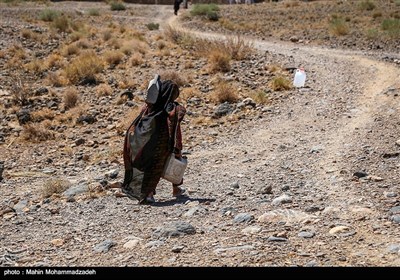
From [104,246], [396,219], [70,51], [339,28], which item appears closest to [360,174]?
[396,219]

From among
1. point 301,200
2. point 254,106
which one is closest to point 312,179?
point 301,200

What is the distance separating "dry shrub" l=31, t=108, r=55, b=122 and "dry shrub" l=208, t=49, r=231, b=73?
411 cm

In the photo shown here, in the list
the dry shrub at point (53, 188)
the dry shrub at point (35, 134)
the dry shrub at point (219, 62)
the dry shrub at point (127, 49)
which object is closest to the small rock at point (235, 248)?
the dry shrub at point (53, 188)

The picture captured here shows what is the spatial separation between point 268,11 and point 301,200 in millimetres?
23322

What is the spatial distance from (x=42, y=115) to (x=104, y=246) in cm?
759

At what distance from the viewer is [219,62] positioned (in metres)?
14.4

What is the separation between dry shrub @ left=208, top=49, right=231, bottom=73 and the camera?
1427cm

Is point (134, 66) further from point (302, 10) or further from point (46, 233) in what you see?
point (302, 10)

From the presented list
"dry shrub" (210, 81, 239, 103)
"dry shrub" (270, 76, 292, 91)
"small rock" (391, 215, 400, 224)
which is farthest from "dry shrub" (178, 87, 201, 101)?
"small rock" (391, 215, 400, 224)

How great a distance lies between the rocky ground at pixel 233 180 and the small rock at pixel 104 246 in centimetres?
1

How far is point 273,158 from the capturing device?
8289 millimetres

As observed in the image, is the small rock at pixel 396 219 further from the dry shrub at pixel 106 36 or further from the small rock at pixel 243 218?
the dry shrub at pixel 106 36

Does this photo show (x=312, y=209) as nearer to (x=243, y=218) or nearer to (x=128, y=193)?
(x=243, y=218)

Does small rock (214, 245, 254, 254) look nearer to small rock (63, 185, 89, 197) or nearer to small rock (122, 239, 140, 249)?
small rock (122, 239, 140, 249)
